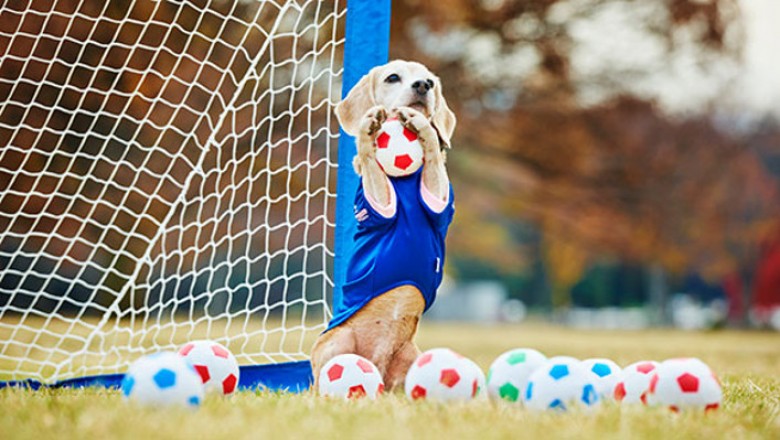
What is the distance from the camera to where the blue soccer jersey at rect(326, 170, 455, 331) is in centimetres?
414

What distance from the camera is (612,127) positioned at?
21.4m

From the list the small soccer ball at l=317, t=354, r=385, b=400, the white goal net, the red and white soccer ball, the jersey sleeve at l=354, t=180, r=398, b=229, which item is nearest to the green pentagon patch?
the small soccer ball at l=317, t=354, r=385, b=400

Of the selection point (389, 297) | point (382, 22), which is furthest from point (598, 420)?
point (382, 22)

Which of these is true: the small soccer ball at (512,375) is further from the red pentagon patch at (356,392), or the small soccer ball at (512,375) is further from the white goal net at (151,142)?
the white goal net at (151,142)

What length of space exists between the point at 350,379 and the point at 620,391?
1.05 m

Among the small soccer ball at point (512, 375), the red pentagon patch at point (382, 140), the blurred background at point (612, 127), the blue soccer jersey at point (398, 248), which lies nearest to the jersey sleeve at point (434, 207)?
the blue soccer jersey at point (398, 248)

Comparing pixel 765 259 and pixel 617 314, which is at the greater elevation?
pixel 765 259

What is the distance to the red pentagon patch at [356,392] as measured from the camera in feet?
12.1

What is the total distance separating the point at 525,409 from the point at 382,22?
2.36 meters

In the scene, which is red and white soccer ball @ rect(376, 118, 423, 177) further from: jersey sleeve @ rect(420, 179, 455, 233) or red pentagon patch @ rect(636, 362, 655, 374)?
red pentagon patch @ rect(636, 362, 655, 374)

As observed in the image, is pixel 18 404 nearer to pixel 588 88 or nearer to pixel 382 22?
pixel 382 22

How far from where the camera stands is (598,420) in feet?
9.76

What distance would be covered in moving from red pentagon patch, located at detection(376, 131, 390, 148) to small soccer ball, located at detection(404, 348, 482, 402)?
1072 millimetres

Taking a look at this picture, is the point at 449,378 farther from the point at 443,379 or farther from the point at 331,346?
the point at 331,346
